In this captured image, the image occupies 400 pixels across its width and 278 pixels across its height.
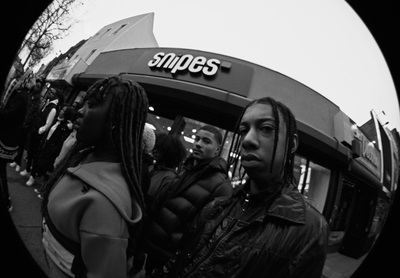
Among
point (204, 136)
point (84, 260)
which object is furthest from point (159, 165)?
point (84, 260)

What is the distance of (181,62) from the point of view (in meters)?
0.87

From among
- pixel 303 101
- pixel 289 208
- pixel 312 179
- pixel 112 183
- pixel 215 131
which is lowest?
pixel 112 183

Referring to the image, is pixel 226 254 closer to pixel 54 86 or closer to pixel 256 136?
pixel 256 136

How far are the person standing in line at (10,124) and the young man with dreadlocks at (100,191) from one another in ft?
0.57

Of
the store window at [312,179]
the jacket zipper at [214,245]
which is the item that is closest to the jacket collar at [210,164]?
the store window at [312,179]

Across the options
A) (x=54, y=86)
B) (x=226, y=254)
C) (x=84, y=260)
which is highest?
(x=54, y=86)

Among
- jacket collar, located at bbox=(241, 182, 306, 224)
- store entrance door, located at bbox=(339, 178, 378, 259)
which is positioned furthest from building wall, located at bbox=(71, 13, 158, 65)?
store entrance door, located at bbox=(339, 178, 378, 259)

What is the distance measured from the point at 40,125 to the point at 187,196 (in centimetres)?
83

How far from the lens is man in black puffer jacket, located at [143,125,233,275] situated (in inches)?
45.3

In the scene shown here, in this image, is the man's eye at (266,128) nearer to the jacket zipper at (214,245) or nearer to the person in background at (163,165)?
the jacket zipper at (214,245)

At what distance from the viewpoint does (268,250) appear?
1.60 ft

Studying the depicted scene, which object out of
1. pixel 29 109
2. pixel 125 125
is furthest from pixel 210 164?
pixel 29 109

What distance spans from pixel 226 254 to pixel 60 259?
475 millimetres

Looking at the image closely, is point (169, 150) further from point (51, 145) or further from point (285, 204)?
point (285, 204)
